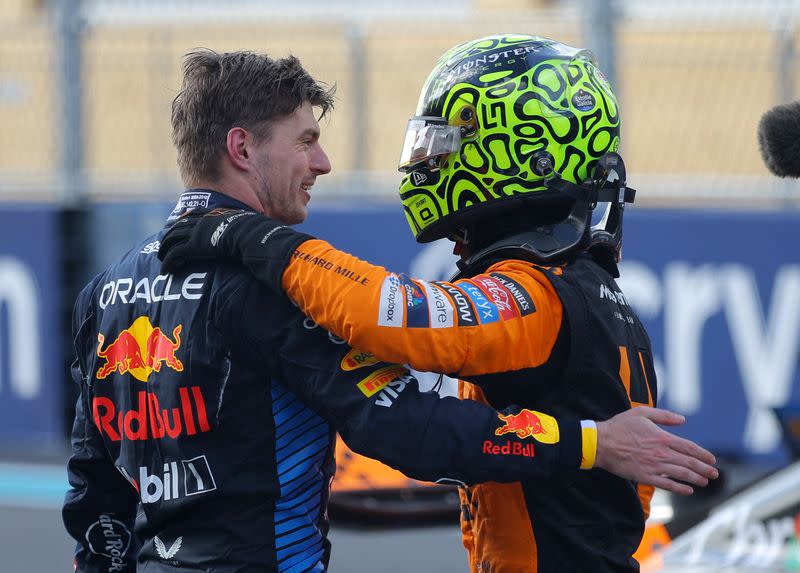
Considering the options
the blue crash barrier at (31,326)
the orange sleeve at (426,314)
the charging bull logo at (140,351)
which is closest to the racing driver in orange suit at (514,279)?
the orange sleeve at (426,314)

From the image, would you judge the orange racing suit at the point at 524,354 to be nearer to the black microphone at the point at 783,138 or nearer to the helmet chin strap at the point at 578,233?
the helmet chin strap at the point at 578,233

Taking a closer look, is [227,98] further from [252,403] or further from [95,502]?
[95,502]

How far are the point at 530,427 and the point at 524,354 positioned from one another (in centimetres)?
16

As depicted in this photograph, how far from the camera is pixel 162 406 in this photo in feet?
9.85

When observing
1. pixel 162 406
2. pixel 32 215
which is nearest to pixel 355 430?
pixel 162 406

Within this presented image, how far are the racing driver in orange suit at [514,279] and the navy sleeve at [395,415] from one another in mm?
23

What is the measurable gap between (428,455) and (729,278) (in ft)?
22.8

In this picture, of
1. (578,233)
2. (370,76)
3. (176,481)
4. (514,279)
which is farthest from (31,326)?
(514,279)

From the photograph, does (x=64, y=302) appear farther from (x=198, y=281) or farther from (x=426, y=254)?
(x=198, y=281)

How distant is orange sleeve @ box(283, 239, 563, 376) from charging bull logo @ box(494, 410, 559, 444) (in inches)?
4.7

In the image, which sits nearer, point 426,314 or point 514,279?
point 426,314

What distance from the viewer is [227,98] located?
311 centimetres

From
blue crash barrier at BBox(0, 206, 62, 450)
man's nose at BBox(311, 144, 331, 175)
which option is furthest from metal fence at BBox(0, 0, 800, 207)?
man's nose at BBox(311, 144, 331, 175)

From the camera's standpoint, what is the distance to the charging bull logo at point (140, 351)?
3002mm
